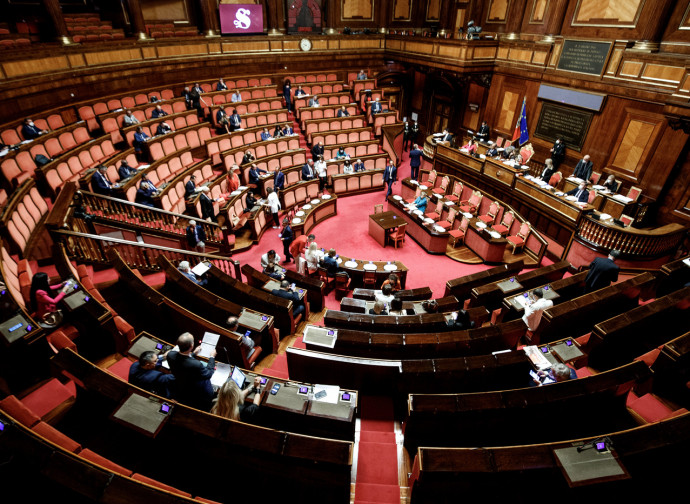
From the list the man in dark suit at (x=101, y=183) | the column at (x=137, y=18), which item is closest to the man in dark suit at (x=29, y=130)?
the man in dark suit at (x=101, y=183)

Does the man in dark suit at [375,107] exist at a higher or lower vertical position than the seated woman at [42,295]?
higher

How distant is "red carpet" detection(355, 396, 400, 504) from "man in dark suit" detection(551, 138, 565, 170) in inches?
337

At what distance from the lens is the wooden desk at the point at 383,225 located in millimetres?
7879

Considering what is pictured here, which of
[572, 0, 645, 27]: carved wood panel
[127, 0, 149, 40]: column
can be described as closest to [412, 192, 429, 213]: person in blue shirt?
[572, 0, 645, 27]: carved wood panel

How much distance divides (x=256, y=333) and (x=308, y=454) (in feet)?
6.45

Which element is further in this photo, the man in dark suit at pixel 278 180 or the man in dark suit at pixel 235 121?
the man in dark suit at pixel 235 121

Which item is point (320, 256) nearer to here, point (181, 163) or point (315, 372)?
point (315, 372)

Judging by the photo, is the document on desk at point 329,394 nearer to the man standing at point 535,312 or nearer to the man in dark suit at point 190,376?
the man in dark suit at point 190,376

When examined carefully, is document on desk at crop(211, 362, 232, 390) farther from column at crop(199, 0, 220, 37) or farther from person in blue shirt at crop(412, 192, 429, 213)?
column at crop(199, 0, 220, 37)

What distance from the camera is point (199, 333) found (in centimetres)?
414

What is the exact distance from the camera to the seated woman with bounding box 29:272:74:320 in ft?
12.4

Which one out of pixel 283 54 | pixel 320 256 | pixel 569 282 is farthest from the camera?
pixel 283 54

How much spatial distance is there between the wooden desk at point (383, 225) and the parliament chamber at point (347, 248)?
0.08 metres

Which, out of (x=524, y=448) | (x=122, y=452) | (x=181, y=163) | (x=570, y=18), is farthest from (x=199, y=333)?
(x=570, y=18)
